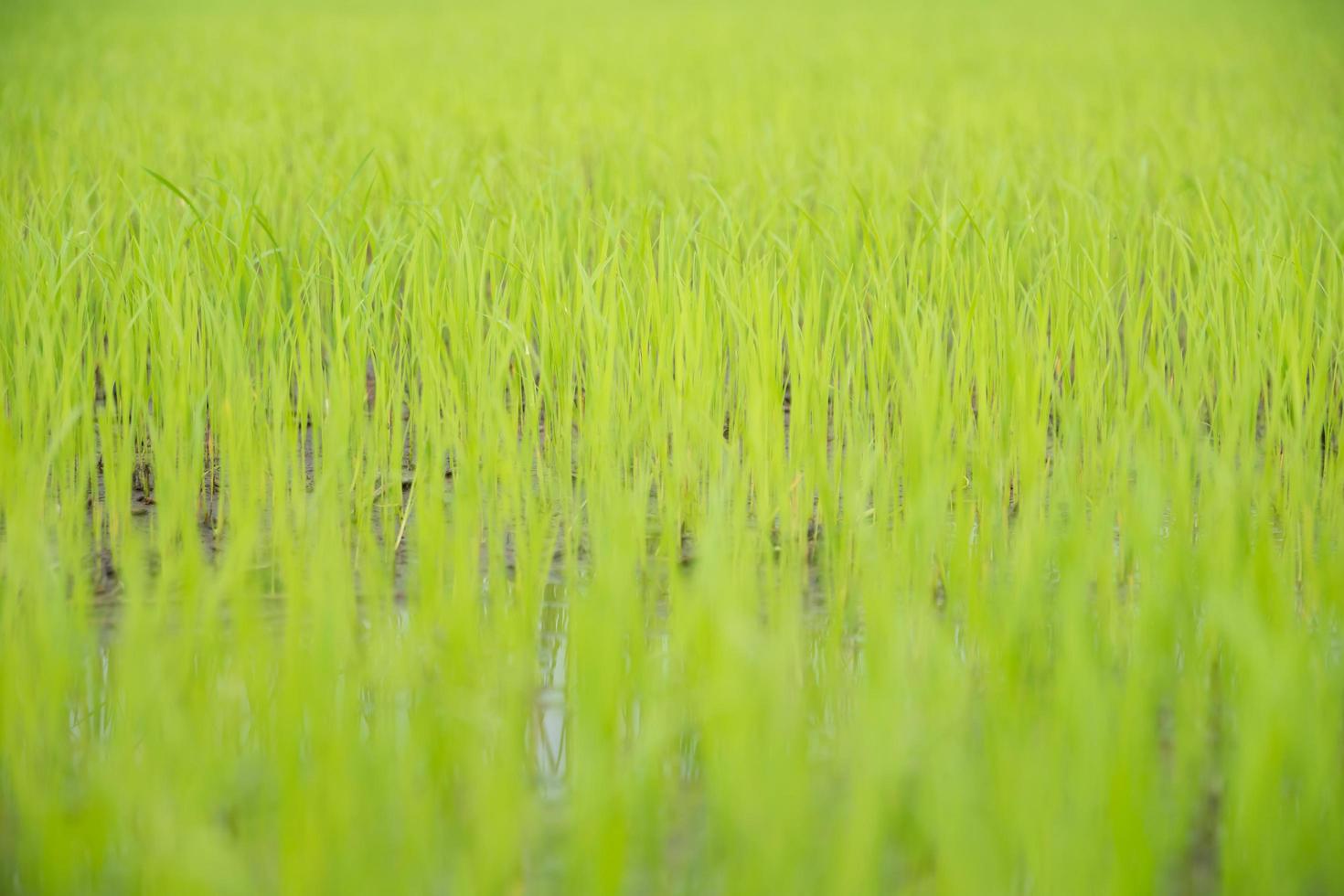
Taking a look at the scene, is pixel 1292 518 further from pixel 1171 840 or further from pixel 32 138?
pixel 32 138

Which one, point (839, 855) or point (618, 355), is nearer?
point (839, 855)

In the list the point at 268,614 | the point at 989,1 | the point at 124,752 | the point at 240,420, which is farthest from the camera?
the point at 989,1

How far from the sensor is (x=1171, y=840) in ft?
3.71

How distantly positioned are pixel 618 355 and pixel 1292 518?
3.99 feet

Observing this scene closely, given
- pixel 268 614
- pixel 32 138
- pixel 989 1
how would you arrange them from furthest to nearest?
pixel 989 1 < pixel 32 138 < pixel 268 614

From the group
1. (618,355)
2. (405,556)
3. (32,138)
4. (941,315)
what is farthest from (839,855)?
(32,138)

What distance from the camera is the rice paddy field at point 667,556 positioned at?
110cm

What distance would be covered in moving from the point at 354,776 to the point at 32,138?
14.2 feet

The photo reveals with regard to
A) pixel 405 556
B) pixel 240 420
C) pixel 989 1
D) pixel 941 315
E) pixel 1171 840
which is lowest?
pixel 1171 840

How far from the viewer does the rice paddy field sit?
3.60 ft

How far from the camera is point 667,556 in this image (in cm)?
190

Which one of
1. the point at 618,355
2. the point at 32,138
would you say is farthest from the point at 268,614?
the point at 32,138

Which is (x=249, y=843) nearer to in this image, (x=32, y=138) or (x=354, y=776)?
(x=354, y=776)

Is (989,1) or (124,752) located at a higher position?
(989,1)
